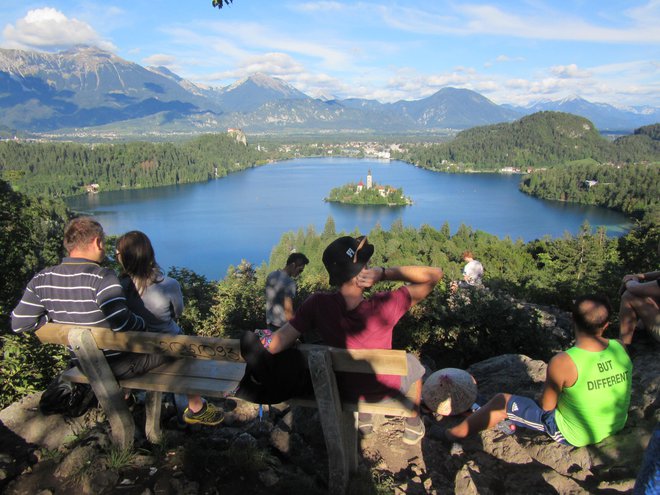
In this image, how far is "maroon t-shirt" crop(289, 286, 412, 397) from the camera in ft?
6.97

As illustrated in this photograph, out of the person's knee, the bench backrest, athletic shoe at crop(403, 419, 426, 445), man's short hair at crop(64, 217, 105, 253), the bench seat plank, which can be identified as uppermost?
man's short hair at crop(64, 217, 105, 253)

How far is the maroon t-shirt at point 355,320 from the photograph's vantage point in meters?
2.12

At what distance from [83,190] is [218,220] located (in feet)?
155

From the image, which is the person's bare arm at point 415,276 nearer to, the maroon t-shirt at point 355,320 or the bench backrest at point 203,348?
the maroon t-shirt at point 355,320

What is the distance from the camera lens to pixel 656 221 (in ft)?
54.2

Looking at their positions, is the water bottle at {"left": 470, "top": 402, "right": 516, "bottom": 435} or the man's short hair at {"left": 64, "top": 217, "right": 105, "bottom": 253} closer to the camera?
the man's short hair at {"left": 64, "top": 217, "right": 105, "bottom": 253}

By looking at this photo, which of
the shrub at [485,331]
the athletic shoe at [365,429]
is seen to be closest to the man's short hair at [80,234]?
the athletic shoe at [365,429]

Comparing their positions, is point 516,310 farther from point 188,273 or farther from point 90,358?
point 188,273

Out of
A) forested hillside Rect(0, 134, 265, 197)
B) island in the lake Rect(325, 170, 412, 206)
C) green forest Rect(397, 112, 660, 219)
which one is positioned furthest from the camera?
green forest Rect(397, 112, 660, 219)

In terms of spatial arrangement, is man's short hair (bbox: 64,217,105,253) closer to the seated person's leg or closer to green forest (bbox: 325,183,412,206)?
→ the seated person's leg

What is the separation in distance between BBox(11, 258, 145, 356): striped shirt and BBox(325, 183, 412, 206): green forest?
76.1 m

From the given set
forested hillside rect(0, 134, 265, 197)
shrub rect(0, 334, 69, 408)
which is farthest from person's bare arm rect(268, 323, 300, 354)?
forested hillside rect(0, 134, 265, 197)

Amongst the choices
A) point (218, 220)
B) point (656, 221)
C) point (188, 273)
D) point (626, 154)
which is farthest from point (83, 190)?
point (626, 154)

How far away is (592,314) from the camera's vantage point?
7.35 ft
